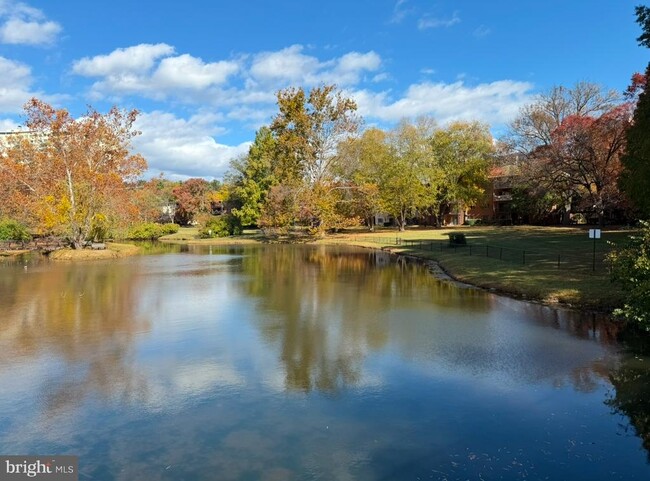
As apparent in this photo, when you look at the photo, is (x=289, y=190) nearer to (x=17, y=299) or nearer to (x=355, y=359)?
(x=17, y=299)

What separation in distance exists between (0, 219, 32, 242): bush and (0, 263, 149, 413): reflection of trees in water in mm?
25779

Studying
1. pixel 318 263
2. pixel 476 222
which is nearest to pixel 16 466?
pixel 318 263

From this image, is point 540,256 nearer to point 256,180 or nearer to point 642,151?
point 642,151

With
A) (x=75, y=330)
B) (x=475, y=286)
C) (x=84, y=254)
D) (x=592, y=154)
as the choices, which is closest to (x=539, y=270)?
(x=475, y=286)

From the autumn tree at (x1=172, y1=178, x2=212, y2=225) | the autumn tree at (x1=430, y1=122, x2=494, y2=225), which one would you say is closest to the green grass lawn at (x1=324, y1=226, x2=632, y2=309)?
the autumn tree at (x1=430, y1=122, x2=494, y2=225)

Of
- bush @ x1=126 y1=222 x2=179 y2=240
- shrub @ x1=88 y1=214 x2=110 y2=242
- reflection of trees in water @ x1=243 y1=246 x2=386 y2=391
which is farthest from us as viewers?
bush @ x1=126 y1=222 x2=179 y2=240

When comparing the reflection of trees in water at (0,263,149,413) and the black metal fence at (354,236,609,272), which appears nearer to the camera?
the reflection of trees in water at (0,263,149,413)

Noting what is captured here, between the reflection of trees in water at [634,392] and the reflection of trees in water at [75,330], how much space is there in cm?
A: 831

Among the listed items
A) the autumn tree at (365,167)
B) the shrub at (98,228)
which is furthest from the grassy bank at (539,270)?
the shrub at (98,228)

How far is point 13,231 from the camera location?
1778 inches

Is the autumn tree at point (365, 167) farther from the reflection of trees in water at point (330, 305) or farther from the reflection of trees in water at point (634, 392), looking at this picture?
the reflection of trees in water at point (634, 392)

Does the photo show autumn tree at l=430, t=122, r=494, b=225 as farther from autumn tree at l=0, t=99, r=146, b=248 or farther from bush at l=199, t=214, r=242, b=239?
autumn tree at l=0, t=99, r=146, b=248

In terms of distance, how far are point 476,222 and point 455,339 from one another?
188 ft

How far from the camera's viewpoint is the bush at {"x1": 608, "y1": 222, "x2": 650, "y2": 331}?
10.6 meters
